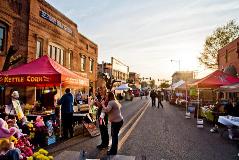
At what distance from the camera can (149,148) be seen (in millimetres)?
9133

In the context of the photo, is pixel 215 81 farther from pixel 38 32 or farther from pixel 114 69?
pixel 114 69

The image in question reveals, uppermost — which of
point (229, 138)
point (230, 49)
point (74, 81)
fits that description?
point (230, 49)

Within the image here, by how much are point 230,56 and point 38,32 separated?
23.8 meters

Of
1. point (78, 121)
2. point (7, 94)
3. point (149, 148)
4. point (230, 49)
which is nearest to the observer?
point (149, 148)

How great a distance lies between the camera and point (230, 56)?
33906 mm

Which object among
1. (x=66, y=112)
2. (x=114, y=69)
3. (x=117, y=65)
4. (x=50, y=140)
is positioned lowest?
(x=50, y=140)

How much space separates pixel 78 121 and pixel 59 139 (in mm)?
2805

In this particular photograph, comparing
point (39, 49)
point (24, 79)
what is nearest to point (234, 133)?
point (24, 79)

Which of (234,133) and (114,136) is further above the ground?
(114,136)

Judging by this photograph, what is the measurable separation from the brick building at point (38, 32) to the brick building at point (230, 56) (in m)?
17.2

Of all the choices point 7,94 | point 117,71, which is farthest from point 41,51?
point 117,71

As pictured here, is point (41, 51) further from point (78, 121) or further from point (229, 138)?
point (229, 138)

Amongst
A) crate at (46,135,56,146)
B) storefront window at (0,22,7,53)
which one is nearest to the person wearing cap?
crate at (46,135,56,146)

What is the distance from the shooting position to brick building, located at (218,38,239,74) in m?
30.2
